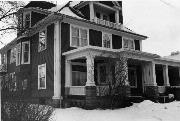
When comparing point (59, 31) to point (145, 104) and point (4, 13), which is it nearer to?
point (4, 13)

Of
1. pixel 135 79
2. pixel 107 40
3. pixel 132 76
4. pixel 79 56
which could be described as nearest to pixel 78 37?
pixel 79 56

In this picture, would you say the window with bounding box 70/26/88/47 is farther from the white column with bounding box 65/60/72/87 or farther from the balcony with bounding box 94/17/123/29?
the balcony with bounding box 94/17/123/29

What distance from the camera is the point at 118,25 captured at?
22000 mm

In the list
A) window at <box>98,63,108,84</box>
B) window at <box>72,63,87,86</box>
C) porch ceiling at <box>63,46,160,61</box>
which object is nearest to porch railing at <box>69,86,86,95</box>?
window at <box>72,63,87,86</box>

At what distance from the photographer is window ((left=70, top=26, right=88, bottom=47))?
1775cm

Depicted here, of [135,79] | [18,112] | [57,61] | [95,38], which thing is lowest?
[18,112]

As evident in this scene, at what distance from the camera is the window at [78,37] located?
17750mm

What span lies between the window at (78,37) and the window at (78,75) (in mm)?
1699

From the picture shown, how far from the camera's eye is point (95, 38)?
63.4 ft

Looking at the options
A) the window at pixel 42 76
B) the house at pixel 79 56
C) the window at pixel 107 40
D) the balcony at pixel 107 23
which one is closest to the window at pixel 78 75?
the house at pixel 79 56

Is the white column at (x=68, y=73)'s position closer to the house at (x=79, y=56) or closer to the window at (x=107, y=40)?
the house at (x=79, y=56)

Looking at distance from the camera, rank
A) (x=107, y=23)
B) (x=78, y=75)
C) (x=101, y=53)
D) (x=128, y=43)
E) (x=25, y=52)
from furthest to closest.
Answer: (x=128, y=43) < (x=25, y=52) < (x=107, y=23) < (x=78, y=75) < (x=101, y=53)

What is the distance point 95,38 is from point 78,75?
3.43 metres

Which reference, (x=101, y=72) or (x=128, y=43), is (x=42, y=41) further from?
(x=128, y=43)
